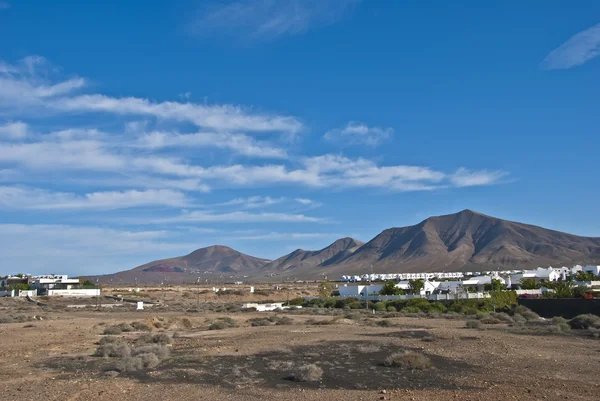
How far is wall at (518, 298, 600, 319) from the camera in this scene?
42.8m

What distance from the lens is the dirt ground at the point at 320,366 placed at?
16266 mm

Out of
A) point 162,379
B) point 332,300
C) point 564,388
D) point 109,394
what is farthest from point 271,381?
point 332,300

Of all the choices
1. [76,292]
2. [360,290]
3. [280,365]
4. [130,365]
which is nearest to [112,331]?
[130,365]

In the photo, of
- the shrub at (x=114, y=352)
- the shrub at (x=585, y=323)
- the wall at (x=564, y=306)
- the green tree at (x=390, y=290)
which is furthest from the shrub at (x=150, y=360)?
the green tree at (x=390, y=290)

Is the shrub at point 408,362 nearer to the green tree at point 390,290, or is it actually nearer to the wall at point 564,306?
the wall at point 564,306

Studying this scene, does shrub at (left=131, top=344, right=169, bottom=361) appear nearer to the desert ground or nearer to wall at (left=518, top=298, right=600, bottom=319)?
the desert ground

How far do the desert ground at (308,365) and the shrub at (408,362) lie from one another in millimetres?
66

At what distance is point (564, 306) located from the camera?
45.6m

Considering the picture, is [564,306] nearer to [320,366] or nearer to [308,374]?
[320,366]

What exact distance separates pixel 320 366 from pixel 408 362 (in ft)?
10.2

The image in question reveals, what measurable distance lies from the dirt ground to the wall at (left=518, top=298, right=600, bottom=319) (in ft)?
43.8

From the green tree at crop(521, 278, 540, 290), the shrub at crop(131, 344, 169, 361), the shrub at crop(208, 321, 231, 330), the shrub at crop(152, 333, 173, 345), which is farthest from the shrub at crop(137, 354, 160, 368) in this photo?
the green tree at crop(521, 278, 540, 290)

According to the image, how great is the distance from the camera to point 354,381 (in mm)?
18016

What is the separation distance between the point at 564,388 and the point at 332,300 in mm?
54843
